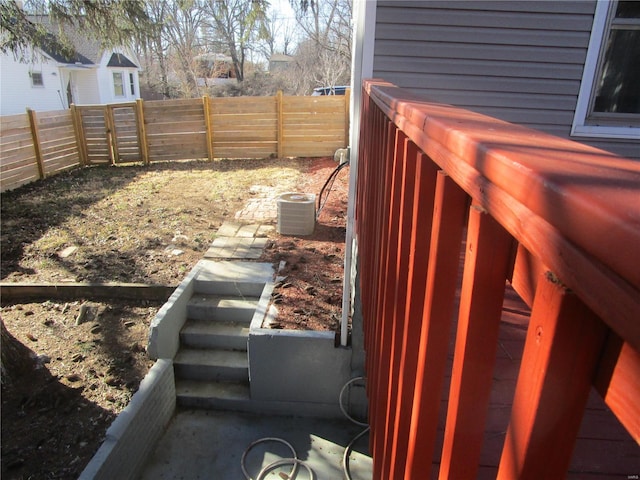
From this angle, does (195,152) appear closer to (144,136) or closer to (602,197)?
(144,136)

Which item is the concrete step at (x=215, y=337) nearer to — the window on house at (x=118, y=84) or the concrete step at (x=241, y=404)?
the concrete step at (x=241, y=404)

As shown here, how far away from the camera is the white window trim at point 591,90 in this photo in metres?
3.55

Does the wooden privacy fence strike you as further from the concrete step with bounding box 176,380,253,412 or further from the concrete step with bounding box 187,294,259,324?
the concrete step with bounding box 176,380,253,412

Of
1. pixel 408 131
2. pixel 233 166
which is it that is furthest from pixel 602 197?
pixel 233 166

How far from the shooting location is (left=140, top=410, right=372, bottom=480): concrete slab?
11.3 ft

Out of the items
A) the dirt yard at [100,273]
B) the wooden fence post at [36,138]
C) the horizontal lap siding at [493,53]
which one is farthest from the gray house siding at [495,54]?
the wooden fence post at [36,138]

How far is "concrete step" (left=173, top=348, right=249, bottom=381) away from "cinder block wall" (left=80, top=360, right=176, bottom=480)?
226mm

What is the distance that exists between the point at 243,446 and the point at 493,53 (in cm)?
377

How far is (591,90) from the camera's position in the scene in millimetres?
3783

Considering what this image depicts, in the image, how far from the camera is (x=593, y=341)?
40 centimetres

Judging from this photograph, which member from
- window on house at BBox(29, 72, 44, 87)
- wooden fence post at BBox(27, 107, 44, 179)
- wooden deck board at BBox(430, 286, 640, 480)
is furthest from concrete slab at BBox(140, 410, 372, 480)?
window on house at BBox(29, 72, 44, 87)

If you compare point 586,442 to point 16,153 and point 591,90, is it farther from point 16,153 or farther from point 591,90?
point 16,153

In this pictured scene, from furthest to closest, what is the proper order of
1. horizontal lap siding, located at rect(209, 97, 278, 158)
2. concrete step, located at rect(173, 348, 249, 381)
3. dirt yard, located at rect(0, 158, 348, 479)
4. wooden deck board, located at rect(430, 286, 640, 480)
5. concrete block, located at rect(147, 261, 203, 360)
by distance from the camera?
horizontal lap siding, located at rect(209, 97, 278, 158) → concrete step, located at rect(173, 348, 249, 381) → concrete block, located at rect(147, 261, 203, 360) → dirt yard, located at rect(0, 158, 348, 479) → wooden deck board, located at rect(430, 286, 640, 480)

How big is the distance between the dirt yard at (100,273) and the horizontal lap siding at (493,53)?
2.21 metres
